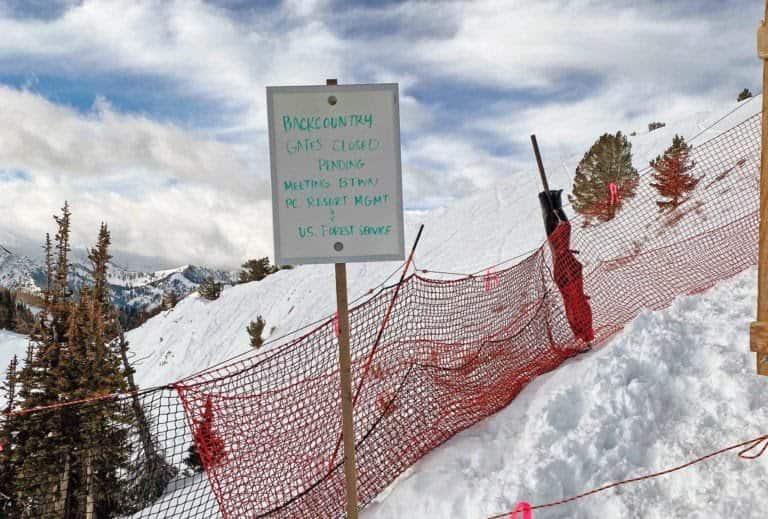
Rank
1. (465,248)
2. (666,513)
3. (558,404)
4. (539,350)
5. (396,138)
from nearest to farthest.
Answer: (396,138)
(666,513)
(558,404)
(539,350)
(465,248)

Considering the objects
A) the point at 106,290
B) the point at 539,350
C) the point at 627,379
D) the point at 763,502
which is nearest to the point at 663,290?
the point at 539,350

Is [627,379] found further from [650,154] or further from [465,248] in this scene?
[650,154]

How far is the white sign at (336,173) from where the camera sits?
274 centimetres

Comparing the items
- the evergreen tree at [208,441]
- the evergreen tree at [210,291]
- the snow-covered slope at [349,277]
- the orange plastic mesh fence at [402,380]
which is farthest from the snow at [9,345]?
the evergreen tree at [208,441]

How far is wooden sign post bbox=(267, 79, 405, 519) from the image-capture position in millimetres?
2740

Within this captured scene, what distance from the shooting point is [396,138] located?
9.11 feet

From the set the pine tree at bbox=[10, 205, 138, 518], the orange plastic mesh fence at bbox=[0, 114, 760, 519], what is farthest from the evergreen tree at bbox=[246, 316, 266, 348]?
the orange plastic mesh fence at bbox=[0, 114, 760, 519]

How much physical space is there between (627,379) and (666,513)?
1092 mm

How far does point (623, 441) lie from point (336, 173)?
2508 millimetres

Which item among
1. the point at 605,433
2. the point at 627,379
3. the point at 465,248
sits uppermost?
the point at 465,248

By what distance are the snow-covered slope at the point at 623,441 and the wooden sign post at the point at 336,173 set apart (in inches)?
68.4

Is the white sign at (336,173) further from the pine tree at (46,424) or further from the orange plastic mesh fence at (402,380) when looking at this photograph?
the pine tree at (46,424)

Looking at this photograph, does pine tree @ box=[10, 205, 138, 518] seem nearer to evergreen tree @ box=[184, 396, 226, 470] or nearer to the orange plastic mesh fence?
the orange plastic mesh fence

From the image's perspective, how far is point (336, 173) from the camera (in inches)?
109
